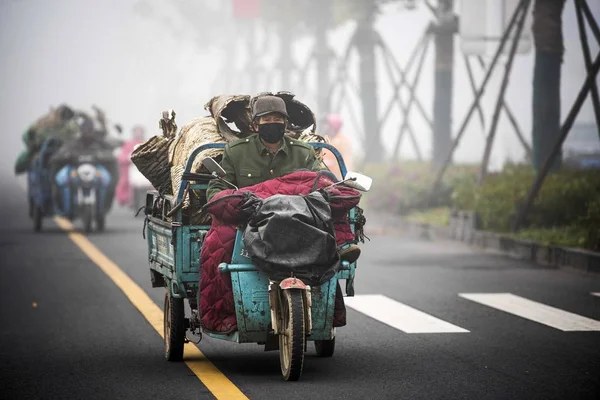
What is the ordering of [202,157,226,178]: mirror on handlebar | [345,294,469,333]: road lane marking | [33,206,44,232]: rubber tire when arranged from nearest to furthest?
[202,157,226,178]: mirror on handlebar < [345,294,469,333]: road lane marking < [33,206,44,232]: rubber tire

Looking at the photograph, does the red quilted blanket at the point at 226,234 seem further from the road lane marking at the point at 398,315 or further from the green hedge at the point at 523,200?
the green hedge at the point at 523,200

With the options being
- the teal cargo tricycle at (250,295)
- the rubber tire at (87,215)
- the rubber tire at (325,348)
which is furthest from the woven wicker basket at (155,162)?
the rubber tire at (87,215)

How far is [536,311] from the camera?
40.4 ft

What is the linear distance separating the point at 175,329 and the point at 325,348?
42.3 inches

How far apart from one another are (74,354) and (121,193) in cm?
2200

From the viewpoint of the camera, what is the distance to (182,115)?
85.0 metres

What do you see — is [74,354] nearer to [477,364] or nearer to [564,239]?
[477,364]

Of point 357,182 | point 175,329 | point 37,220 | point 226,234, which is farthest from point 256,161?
point 37,220

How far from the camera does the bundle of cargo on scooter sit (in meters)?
9.44

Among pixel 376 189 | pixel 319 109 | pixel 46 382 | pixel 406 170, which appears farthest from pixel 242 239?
pixel 319 109

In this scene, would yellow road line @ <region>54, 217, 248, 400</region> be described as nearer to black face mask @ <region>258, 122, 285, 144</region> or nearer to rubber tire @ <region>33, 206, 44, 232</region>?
rubber tire @ <region>33, 206, 44, 232</region>

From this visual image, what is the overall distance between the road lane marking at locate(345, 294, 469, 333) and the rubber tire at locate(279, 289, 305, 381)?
288cm

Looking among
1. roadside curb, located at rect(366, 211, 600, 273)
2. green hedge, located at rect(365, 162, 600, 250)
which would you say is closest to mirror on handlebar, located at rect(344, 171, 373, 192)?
roadside curb, located at rect(366, 211, 600, 273)

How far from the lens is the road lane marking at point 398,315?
11125mm
